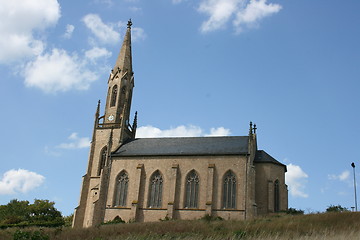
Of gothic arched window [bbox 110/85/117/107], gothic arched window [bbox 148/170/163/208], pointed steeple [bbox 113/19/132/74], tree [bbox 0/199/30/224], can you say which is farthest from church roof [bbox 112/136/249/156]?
tree [bbox 0/199/30/224]

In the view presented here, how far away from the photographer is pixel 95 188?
43.4m

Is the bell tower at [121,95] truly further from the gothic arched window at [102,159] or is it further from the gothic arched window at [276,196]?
the gothic arched window at [276,196]

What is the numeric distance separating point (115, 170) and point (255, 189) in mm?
15718

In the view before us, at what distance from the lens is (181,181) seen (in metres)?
41.0

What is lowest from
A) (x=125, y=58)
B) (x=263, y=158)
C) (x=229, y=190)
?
(x=229, y=190)

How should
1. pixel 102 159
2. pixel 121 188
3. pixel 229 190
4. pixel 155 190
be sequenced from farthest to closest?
pixel 102 159, pixel 121 188, pixel 155 190, pixel 229 190

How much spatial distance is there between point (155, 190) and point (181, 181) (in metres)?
3.09

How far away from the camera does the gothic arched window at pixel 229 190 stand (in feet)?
129

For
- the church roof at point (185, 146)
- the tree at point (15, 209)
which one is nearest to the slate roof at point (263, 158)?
the church roof at point (185, 146)

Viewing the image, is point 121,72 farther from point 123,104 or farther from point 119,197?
point 119,197

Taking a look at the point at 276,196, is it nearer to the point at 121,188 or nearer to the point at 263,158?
the point at 263,158

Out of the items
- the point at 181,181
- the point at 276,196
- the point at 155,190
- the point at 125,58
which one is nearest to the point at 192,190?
A: the point at 181,181

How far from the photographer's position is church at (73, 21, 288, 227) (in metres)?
39.2

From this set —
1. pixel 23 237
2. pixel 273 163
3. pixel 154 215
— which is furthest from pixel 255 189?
pixel 23 237
